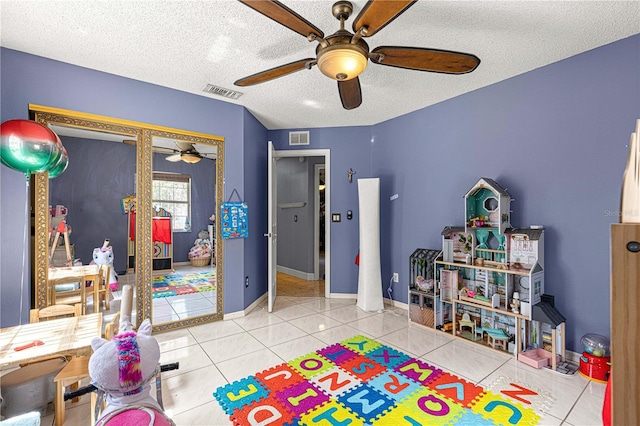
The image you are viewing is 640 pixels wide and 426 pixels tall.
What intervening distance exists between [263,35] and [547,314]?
3264 mm

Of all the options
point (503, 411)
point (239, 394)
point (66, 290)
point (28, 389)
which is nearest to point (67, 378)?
point (28, 389)

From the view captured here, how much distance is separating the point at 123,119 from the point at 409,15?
2808 mm

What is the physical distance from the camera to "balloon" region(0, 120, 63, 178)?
1886 mm

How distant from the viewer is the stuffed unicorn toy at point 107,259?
2.92m

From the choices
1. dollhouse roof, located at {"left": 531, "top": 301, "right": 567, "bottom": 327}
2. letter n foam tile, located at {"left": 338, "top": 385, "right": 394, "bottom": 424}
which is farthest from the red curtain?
dollhouse roof, located at {"left": 531, "top": 301, "right": 567, "bottom": 327}

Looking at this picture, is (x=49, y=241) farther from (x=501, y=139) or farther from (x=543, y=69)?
(x=543, y=69)

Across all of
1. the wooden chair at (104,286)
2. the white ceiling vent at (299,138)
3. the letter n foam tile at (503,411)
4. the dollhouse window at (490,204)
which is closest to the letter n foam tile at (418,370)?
the letter n foam tile at (503,411)

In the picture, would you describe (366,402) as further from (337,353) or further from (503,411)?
(503,411)

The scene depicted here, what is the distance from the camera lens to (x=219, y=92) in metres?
3.38

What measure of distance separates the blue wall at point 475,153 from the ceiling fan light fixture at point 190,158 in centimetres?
31

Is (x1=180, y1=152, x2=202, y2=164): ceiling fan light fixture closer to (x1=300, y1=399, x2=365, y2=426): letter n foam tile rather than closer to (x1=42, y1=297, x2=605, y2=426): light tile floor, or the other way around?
(x1=42, y1=297, x2=605, y2=426): light tile floor

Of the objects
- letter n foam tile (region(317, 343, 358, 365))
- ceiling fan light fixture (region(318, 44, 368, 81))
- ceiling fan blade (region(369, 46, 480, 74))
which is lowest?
letter n foam tile (region(317, 343, 358, 365))

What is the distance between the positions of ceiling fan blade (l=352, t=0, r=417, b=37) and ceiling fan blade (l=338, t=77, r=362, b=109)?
20.6 inches

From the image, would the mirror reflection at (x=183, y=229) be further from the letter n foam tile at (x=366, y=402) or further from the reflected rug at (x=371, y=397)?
the letter n foam tile at (x=366, y=402)
